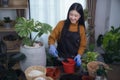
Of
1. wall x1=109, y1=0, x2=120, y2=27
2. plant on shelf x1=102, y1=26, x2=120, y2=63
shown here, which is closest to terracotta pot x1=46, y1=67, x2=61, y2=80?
plant on shelf x1=102, y1=26, x2=120, y2=63

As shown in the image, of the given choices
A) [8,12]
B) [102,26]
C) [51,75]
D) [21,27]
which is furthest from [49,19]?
[51,75]

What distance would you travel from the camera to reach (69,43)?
2053 millimetres

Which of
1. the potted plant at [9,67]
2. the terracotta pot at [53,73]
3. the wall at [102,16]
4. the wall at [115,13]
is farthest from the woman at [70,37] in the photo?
the wall at [115,13]

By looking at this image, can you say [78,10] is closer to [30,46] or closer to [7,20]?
[30,46]

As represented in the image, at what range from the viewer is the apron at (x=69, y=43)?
2.03 m

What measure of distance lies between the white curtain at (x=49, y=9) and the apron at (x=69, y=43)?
2.56 feet

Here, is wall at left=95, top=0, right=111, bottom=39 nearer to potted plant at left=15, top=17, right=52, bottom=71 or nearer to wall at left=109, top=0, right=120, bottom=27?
wall at left=109, top=0, right=120, bottom=27

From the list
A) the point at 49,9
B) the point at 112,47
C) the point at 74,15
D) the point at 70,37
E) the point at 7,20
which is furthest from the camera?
the point at 49,9

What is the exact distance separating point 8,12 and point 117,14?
1.57 m

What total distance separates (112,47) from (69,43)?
22.5 inches

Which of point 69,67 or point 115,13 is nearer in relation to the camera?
point 69,67

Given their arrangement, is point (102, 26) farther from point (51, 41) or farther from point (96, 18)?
point (51, 41)

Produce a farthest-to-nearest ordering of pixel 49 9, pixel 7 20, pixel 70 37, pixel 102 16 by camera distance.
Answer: pixel 102 16, pixel 49 9, pixel 7 20, pixel 70 37

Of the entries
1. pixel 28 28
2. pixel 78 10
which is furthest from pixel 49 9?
pixel 28 28
